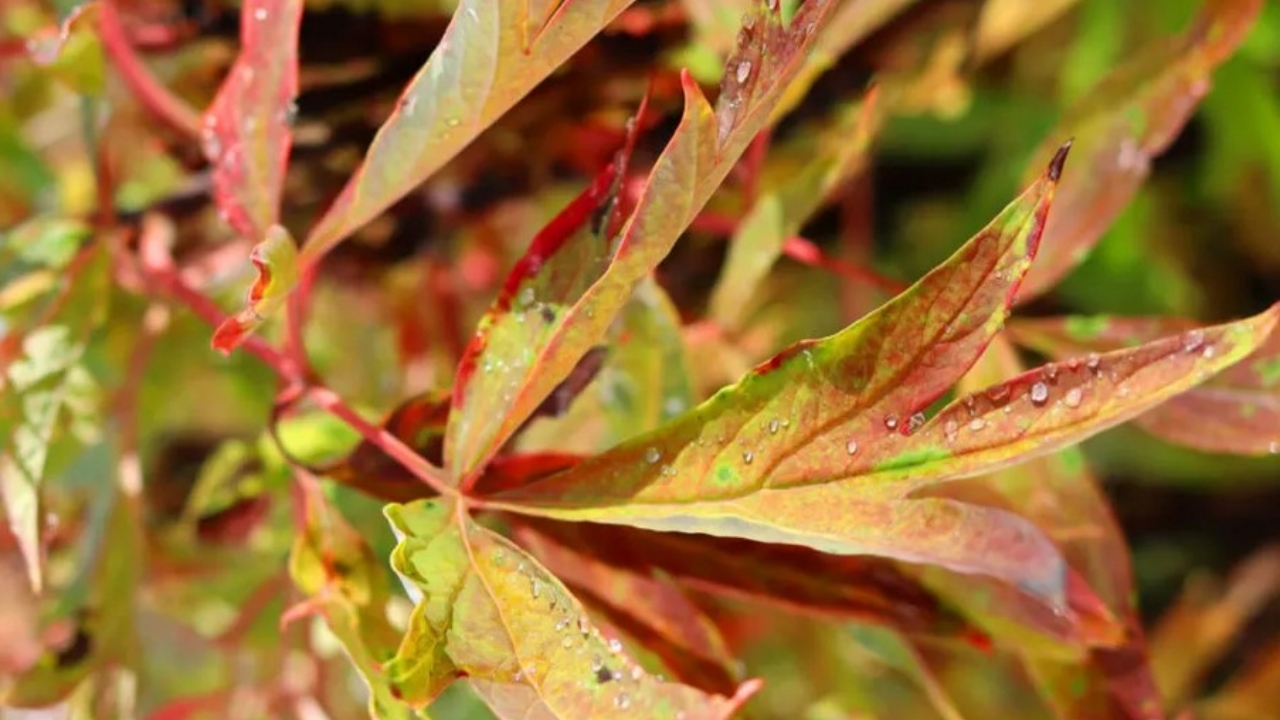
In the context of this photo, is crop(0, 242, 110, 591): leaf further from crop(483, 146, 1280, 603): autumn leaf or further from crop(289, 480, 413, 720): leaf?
crop(483, 146, 1280, 603): autumn leaf

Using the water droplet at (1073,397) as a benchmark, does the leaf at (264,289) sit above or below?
below

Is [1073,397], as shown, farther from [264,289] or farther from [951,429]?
[264,289]

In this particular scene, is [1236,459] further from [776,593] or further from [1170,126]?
[776,593]

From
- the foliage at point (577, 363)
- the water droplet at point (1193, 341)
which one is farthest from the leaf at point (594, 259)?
the water droplet at point (1193, 341)

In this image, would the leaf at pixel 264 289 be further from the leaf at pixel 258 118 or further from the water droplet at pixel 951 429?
the water droplet at pixel 951 429

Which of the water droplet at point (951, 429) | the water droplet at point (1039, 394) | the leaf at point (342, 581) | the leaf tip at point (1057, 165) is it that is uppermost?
the leaf tip at point (1057, 165)

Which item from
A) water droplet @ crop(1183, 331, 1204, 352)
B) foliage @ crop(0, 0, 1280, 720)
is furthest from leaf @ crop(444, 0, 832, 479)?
water droplet @ crop(1183, 331, 1204, 352)

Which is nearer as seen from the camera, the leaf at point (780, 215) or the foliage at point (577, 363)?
the foliage at point (577, 363)

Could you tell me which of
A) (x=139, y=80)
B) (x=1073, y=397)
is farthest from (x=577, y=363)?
(x=139, y=80)
